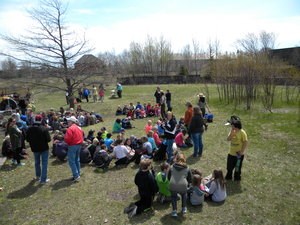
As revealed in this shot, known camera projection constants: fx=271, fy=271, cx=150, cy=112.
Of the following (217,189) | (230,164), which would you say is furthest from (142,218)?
(230,164)

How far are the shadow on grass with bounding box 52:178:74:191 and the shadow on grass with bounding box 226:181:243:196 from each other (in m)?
4.60

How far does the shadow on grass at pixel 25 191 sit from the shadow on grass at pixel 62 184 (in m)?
0.51

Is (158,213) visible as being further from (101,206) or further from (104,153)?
(104,153)

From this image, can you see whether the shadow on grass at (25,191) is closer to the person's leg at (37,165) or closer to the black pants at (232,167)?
the person's leg at (37,165)

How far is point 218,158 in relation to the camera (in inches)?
384

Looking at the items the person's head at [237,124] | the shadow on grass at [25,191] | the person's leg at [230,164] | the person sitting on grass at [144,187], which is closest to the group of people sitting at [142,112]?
the shadow on grass at [25,191]

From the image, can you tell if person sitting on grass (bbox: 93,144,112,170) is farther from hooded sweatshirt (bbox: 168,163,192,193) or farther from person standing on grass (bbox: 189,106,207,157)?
hooded sweatshirt (bbox: 168,163,192,193)

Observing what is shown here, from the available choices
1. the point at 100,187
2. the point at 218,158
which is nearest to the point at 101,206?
the point at 100,187

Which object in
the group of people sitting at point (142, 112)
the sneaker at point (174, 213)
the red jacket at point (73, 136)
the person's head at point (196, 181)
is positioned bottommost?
the sneaker at point (174, 213)

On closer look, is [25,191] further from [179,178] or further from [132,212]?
[179,178]

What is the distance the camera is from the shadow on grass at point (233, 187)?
7.17 meters

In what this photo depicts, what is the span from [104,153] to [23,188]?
2.67 metres

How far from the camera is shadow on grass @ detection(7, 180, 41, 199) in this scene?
766 cm

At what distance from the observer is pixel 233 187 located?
7426 millimetres
